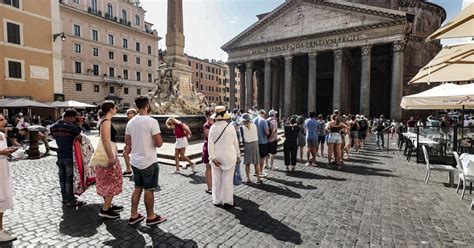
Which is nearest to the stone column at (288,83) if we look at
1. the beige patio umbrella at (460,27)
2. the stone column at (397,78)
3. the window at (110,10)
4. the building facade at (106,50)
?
the stone column at (397,78)

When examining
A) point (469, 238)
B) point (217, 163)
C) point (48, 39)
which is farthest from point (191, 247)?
point (48, 39)

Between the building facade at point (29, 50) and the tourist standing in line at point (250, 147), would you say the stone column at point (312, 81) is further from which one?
the building facade at point (29, 50)

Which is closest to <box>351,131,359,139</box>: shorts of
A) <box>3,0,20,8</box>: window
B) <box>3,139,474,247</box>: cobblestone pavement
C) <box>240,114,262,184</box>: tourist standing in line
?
<box>3,139,474,247</box>: cobblestone pavement

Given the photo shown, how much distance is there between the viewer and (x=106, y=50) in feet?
125

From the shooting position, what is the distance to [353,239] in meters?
3.57

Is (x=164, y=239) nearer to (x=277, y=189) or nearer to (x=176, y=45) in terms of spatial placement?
(x=277, y=189)

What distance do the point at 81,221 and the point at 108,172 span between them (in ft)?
2.82

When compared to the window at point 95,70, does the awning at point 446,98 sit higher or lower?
lower

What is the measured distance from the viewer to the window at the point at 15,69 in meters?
20.9

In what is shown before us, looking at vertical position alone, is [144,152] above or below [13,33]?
below

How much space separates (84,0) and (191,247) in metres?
42.1

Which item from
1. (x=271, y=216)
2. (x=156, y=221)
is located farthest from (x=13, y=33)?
(x=271, y=216)

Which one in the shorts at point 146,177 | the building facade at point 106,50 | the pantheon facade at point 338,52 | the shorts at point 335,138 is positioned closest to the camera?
the shorts at point 146,177

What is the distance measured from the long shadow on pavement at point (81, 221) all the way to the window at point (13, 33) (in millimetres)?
23840
